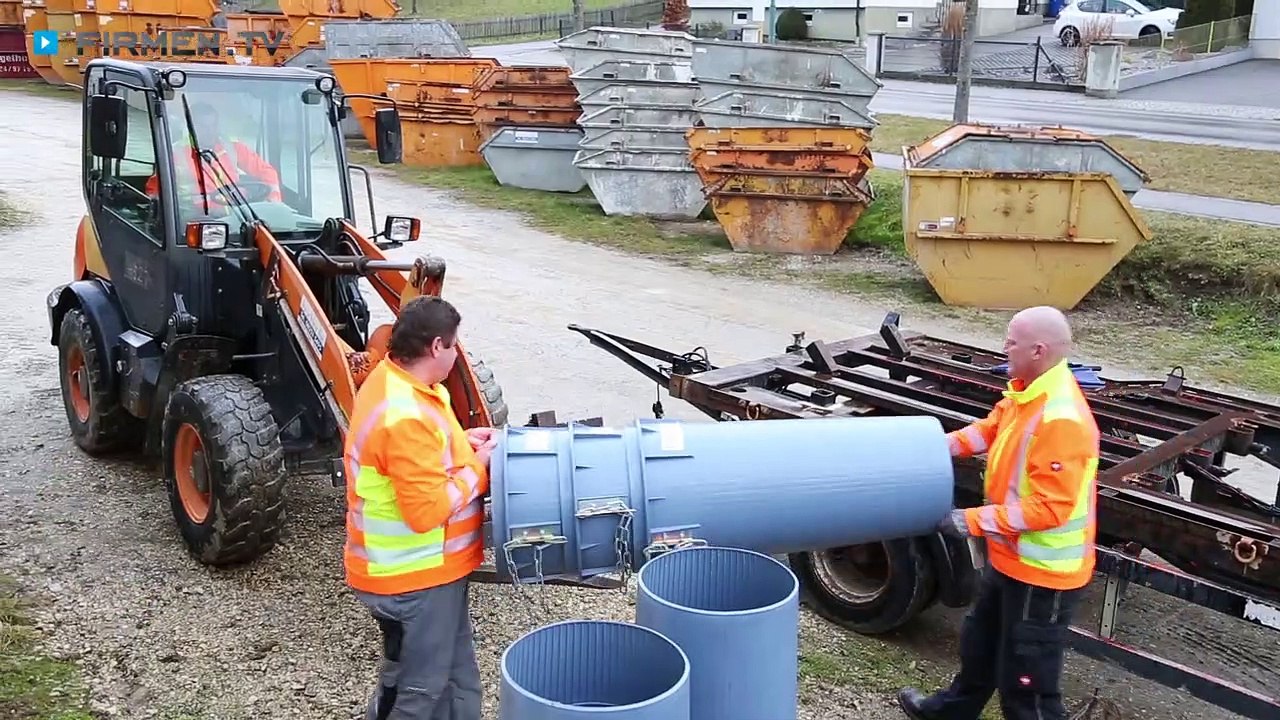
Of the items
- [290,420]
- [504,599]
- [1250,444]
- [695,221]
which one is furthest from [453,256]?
[1250,444]

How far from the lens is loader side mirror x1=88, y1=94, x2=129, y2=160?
5.29m

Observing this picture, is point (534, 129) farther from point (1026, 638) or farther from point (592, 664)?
point (592, 664)

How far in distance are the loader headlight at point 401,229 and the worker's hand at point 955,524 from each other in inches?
140

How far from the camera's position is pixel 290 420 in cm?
585

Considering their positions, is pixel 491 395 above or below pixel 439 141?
below

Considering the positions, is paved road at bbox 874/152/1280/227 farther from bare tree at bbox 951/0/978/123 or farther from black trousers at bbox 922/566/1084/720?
black trousers at bbox 922/566/1084/720

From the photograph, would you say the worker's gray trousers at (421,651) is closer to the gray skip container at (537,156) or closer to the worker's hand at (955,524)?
the worker's hand at (955,524)

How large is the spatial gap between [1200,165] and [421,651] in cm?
Answer: 1533

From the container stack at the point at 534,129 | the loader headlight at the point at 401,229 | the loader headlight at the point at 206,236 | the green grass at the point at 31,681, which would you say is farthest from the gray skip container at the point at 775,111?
the green grass at the point at 31,681

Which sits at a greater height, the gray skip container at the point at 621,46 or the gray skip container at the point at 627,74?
the gray skip container at the point at 621,46

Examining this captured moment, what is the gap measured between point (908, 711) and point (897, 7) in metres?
39.1

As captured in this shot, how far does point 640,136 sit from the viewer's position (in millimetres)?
15938

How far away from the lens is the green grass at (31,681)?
4.29 meters

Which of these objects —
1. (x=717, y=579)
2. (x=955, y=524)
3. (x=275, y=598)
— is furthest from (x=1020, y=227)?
(x=717, y=579)
